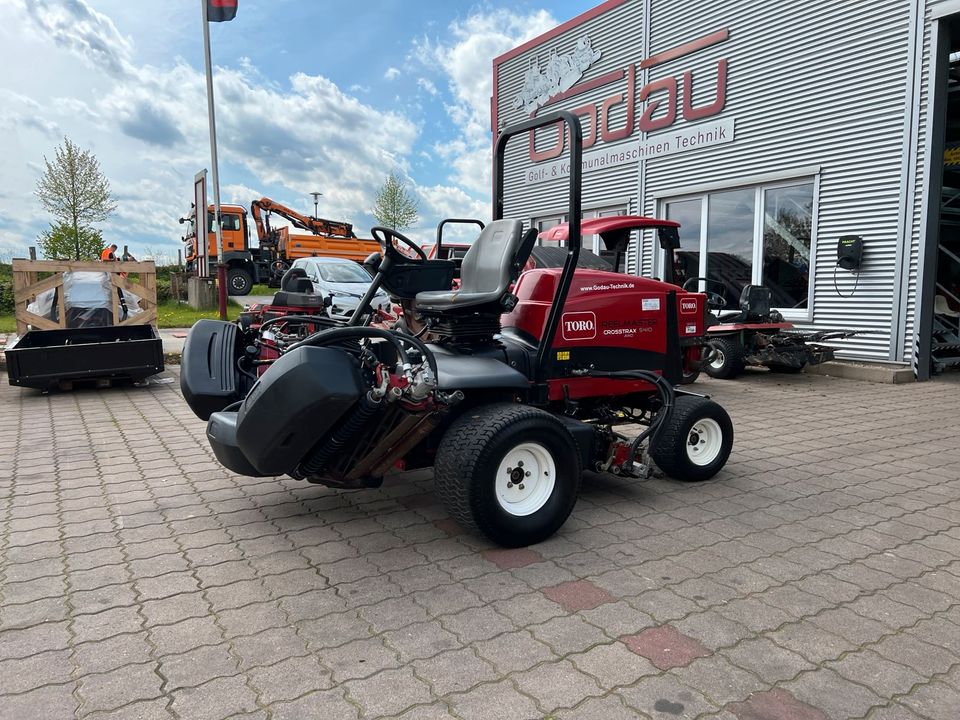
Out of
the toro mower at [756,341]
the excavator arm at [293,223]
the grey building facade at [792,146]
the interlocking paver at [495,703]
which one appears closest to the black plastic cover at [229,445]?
the interlocking paver at [495,703]

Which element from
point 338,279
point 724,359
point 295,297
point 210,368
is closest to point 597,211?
point 338,279

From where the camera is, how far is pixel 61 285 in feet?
27.9

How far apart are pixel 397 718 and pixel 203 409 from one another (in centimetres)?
244

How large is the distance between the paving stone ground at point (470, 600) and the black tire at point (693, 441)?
13 cm

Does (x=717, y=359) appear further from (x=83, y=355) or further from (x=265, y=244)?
(x=265, y=244)

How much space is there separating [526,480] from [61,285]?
767 cm

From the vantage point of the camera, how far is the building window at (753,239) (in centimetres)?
1026

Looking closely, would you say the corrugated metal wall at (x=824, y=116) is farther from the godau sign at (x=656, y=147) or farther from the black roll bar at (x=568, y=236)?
the black roll bar at (x=568, y=236)

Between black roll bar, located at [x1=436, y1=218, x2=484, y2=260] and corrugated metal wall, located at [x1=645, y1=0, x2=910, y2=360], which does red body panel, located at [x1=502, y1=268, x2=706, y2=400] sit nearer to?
black roll bar, located at [x1=436, y1=218, x2=484, y2=260]

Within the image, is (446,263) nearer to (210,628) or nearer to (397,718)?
(210,628)

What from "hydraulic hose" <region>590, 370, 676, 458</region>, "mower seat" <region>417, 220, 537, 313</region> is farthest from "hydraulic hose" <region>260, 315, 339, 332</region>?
"hydraulic hose" <region>590, 370, 676, 458</region>

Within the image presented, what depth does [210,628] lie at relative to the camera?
2.53 m

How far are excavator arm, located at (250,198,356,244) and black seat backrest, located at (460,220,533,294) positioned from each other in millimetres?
22459

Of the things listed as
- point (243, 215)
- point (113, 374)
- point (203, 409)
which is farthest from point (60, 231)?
point (203, 409)
